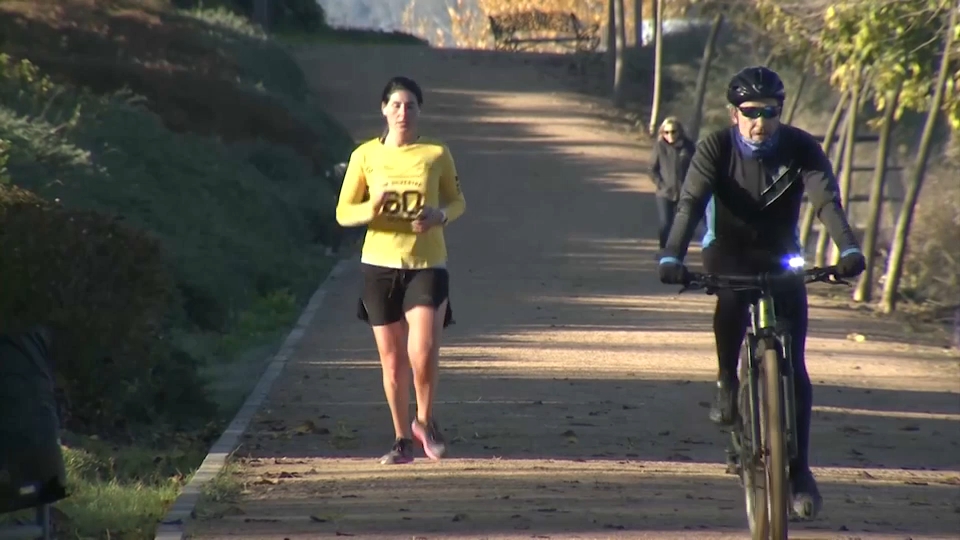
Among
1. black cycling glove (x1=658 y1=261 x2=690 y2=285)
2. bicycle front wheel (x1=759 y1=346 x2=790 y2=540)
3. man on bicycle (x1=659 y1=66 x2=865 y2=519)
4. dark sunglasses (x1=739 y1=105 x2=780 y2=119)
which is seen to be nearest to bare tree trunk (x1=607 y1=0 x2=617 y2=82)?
man on bicycle (x1=659 y1=66 x2=865 y2=519)

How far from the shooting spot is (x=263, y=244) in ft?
63.5

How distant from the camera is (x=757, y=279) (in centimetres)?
655

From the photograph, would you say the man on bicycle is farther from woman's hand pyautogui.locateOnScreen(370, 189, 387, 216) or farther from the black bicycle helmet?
woman's hand pyautogui.locateOnScreen(370, 189, 387, 216)

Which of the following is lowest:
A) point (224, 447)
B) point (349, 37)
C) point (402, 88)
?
point (349, 37)

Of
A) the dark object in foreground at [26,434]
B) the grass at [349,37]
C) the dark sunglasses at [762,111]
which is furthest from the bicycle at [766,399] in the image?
the grass at [349,37]

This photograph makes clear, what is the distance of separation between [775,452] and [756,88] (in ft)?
4.65

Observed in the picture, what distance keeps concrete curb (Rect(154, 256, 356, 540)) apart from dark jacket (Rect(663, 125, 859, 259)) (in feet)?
7.81

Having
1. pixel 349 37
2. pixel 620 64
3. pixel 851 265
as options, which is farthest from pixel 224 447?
pixel 349 37

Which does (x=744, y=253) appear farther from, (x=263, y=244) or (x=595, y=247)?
(x=595, y=247)

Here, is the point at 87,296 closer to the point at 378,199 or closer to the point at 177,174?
the point at 378,199

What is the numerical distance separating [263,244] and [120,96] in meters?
4.57

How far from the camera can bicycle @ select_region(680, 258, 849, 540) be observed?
20.8 ft

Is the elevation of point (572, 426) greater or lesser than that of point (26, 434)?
lesser

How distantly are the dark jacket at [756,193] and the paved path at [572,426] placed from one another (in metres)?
1.32
